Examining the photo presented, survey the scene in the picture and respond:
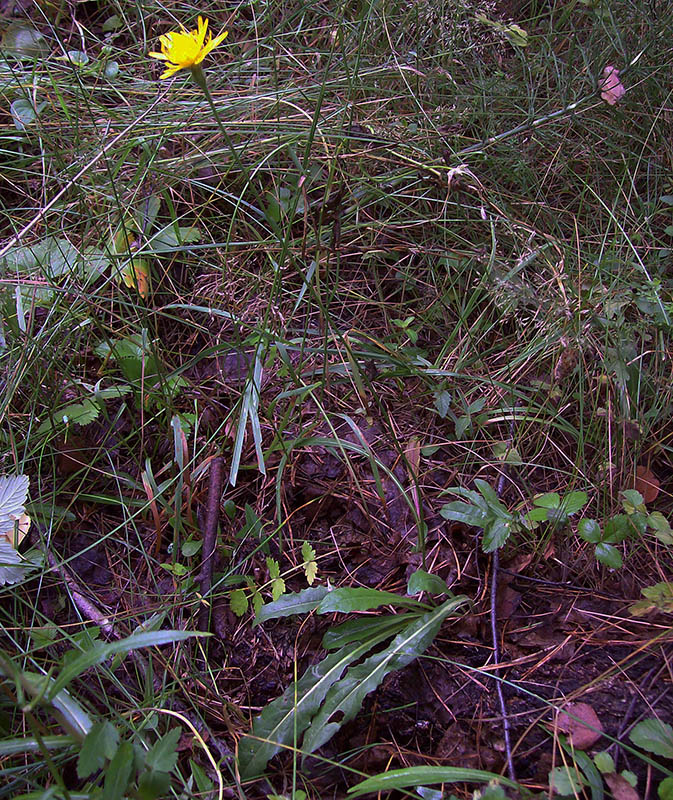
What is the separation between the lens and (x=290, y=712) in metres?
0.99

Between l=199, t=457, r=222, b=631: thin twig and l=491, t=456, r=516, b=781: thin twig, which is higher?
l=199, t=457, r=222, b=631: thin twig

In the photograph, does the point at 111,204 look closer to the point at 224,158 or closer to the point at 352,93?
the point at 224,158

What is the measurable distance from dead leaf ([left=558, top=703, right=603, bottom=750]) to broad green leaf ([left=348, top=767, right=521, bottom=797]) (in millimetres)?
121

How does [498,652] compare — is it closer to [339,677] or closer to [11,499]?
[339,677]

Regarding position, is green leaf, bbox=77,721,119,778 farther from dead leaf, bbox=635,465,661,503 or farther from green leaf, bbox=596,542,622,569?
dead leaf, bbox=635,465,661,503

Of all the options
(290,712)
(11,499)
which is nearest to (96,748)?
(290,712)

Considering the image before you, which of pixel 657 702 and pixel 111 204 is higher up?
pixel 111 204

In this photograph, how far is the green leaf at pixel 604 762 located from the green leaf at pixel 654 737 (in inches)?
1.7

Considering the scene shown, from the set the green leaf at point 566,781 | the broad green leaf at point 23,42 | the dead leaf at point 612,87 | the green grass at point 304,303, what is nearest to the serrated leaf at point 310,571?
the green grass at point 304,303

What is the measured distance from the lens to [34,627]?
3.58ft

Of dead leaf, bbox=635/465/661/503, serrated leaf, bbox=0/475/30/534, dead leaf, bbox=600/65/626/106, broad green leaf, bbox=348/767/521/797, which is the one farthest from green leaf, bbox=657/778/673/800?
dead leaf, bbox=600/65/626/106

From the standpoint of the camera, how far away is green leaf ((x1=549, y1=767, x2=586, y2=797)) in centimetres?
85

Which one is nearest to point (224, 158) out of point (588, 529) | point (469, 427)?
point (469, 427)

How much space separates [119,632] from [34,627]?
0.15 meters
